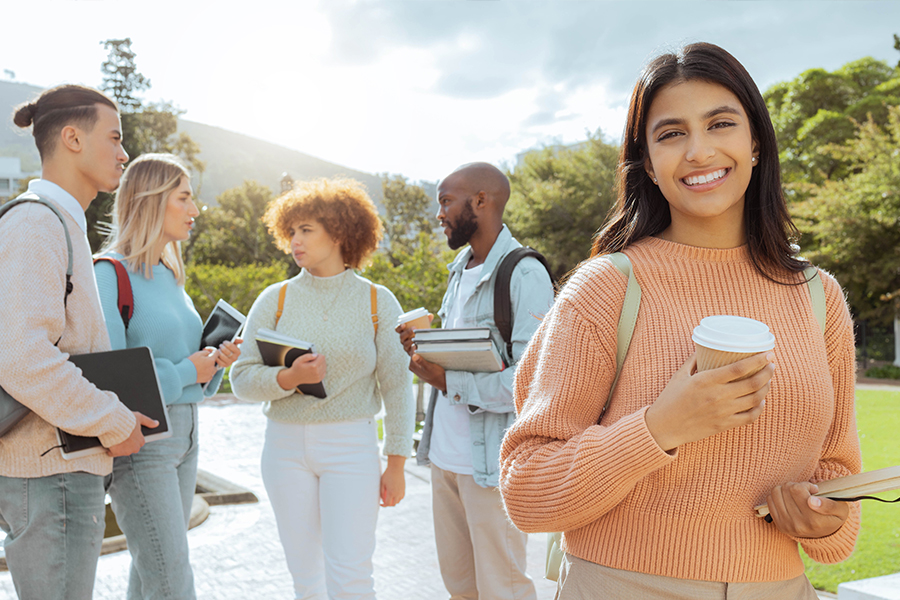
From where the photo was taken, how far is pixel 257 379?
129 inches

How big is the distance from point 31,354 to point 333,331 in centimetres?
146

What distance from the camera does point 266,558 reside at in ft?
16.9

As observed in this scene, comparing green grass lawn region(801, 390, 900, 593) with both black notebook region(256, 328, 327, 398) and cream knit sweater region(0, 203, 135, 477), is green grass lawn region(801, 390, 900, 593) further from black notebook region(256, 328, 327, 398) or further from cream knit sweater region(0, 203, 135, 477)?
cream knit sweater region(0, 203, 135, 477)

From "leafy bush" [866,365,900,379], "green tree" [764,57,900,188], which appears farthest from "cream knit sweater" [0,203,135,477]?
"green tree" [764,57,900,188]

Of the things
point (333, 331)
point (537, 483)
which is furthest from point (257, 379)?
point (537, 483)

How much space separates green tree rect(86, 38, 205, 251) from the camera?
25.1 metres

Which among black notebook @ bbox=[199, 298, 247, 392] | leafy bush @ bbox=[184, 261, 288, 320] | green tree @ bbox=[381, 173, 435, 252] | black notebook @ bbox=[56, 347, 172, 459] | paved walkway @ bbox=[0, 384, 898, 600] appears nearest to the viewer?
black notebook @ bbox=[56, 347, 172, 459]

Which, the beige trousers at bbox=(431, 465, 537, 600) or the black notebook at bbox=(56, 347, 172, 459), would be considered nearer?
the black notebook at bbox=(56, 347, 172, 459)

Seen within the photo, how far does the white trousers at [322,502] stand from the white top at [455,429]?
0.35 meters

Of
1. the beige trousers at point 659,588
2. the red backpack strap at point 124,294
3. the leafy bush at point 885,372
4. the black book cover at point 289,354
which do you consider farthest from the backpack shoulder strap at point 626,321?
the leafy bush at point 885,372

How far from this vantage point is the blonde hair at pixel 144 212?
3.19m

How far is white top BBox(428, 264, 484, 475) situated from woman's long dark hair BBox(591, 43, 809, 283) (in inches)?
65.7

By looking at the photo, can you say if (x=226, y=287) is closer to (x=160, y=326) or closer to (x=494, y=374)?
(x=160, y=326)

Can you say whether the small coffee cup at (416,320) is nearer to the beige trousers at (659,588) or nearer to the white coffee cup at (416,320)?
the white coffee cup at (416,320)
